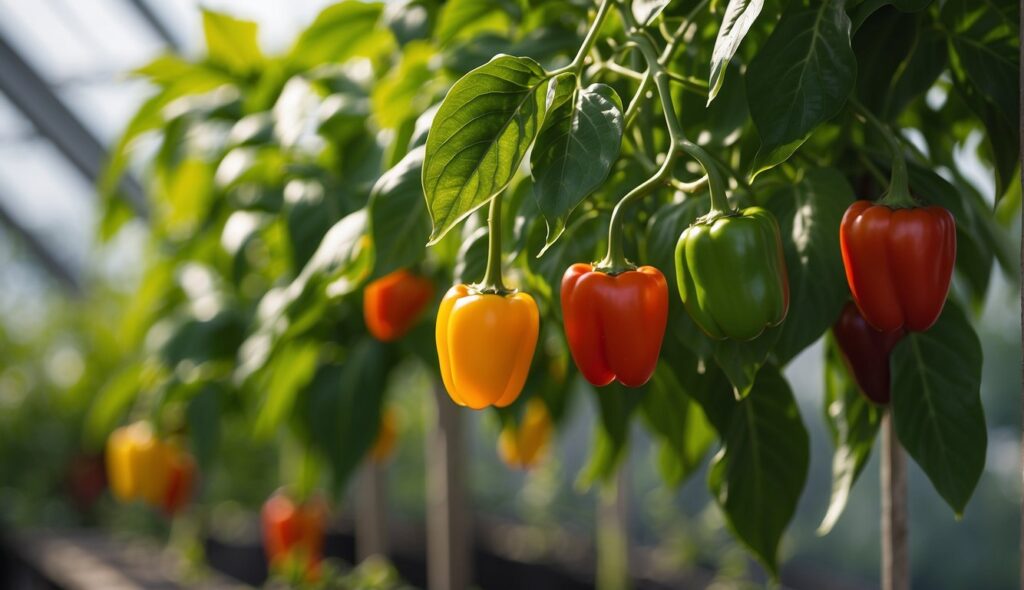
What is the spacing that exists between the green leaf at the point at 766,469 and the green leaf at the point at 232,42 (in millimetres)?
863

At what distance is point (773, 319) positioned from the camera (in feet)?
1.80

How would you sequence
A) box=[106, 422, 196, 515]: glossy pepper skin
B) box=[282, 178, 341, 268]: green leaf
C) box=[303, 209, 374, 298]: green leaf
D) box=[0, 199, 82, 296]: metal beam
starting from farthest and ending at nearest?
box=[0, 199, 82, 296]: metal beam → box=[106, 422, 196, 515]: glossy pepper skin → box=[282, 178, 341, 268]: green leaf → box=[303, 209, 374, 298]: green leaf

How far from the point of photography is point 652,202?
72 centimetres

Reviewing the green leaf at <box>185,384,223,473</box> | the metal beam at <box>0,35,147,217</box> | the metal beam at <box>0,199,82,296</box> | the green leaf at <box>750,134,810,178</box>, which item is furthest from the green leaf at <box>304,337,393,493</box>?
the metal beam at <box>0,199,82,296</box>

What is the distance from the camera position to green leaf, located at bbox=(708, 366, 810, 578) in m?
0.71

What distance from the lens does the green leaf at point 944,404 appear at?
648mm

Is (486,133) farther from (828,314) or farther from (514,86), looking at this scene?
(828,314)

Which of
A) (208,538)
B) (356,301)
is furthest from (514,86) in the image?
(208,538)

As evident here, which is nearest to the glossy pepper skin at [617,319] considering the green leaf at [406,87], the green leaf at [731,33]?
the green leaf at [731,33]

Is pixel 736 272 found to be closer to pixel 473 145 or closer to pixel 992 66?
pixel 473 145

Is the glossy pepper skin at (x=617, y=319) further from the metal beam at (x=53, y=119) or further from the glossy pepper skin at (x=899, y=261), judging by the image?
the metal beam at (x=53, y=119)

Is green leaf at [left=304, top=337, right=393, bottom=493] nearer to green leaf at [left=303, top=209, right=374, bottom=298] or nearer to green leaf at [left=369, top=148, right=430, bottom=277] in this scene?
green leaf at [left=303, top=209, right=374, bottom=298]

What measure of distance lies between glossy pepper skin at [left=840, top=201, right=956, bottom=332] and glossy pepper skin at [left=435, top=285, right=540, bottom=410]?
181 mm

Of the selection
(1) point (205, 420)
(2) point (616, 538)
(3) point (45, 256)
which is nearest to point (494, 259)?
(1) point (205, 420)
